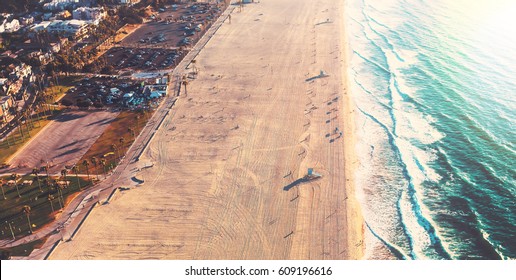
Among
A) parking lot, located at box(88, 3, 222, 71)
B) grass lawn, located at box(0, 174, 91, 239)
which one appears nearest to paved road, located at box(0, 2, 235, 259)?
grass lawn, located at box(0, 174, 91, 239)

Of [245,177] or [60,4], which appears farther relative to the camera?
[60,4]

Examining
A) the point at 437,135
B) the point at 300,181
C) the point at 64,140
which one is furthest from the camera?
the point at 437,135

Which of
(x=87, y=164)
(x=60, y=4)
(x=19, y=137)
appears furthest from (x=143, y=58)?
(x=60, y=4)

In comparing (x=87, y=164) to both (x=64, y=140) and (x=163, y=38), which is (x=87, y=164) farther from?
(x=163, y=38)

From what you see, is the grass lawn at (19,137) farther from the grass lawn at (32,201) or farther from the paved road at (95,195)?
the paved road at (95,195)

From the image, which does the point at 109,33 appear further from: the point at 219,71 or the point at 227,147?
the point at 227,147

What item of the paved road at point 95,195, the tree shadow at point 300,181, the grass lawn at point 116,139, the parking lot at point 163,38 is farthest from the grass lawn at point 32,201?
the parking lot at point 163,38

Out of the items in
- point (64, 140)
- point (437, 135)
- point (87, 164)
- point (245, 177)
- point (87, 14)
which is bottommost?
point (437, 135)
